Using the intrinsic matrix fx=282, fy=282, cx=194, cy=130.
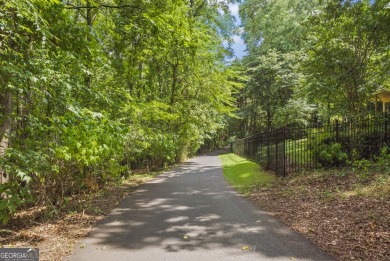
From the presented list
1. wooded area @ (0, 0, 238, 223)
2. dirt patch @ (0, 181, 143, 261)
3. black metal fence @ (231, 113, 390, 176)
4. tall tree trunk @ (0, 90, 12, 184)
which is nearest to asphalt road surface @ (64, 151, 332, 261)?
dirt patch @ (0, 181, 143, 261)

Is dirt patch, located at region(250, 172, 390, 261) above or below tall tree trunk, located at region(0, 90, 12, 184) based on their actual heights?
below

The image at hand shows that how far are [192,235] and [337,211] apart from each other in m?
2.97

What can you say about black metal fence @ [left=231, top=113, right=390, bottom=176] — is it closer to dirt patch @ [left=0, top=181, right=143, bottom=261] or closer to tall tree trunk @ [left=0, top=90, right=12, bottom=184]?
dirt patch @ [left=0, top=181, right=143, bottom=261]

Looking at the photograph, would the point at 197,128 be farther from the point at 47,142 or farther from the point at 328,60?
the point at 47,142

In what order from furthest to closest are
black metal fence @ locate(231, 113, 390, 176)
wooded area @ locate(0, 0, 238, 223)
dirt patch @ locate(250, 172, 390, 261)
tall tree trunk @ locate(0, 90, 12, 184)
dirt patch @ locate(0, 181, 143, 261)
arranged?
black metal fence @ locate(231, 113, 390, 176), tall tree trunk @ locate(0, 90, 12, 184), dirt patch @ locate(0, 181, 143, 261), wooded area @ locate(0, 0, 238, 223), dirt patch @ locate(250, 172, 390, 261)

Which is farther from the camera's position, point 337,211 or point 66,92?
point 337,211

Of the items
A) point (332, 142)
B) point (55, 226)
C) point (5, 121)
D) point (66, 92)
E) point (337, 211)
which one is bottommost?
point (55, 226)

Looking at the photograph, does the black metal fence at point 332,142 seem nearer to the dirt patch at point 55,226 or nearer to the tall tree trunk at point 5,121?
the dirt patch at point 55,226

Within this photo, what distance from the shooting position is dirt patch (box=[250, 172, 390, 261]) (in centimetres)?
406

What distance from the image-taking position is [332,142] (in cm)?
975

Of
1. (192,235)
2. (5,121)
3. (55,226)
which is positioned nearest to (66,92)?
(5,121)

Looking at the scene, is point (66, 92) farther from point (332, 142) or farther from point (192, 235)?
point (332, 142)

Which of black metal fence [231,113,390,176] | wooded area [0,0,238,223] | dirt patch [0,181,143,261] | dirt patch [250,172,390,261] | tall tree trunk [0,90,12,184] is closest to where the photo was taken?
dirt patch [250,172,390,261]

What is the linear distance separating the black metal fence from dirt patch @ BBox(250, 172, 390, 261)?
1.13 meters
